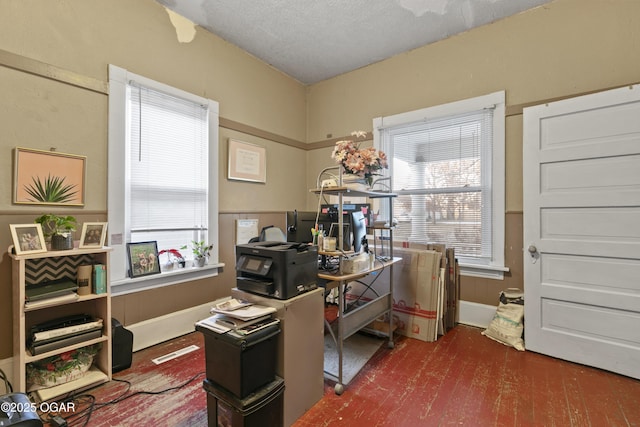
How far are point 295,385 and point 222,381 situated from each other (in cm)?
43

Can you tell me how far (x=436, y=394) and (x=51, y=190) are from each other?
3.15 meters

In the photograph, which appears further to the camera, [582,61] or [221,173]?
[221,173]

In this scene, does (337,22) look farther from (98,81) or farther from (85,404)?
(85,404)

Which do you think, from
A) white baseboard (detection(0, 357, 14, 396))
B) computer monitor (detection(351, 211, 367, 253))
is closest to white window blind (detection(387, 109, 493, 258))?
computer monitor (detection(351, 211, 367, 253))

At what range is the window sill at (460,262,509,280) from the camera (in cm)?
305

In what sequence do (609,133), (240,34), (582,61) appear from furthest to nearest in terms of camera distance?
(240,34)
(582,61)
(609,133)

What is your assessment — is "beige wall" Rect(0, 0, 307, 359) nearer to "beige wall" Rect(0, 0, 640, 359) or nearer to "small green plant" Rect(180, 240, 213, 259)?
"beige wall" Rect(0, 0, 640, 359)

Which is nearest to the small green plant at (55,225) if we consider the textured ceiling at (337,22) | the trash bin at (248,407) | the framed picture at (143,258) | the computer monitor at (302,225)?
the framed picture at (143,258)

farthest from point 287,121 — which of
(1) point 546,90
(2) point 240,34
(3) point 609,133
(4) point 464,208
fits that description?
(3) point 609,133

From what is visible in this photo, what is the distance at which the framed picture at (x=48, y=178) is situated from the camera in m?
2.04

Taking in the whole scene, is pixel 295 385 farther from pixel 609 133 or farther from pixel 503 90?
pixel 503 90

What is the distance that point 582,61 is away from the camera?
2646 mm

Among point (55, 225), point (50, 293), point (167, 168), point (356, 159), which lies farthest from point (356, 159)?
point (50, 293)

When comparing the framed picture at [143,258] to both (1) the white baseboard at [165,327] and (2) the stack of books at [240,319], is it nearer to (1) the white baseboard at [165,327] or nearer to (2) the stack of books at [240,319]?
(1) the white baseboard at [165,327]
